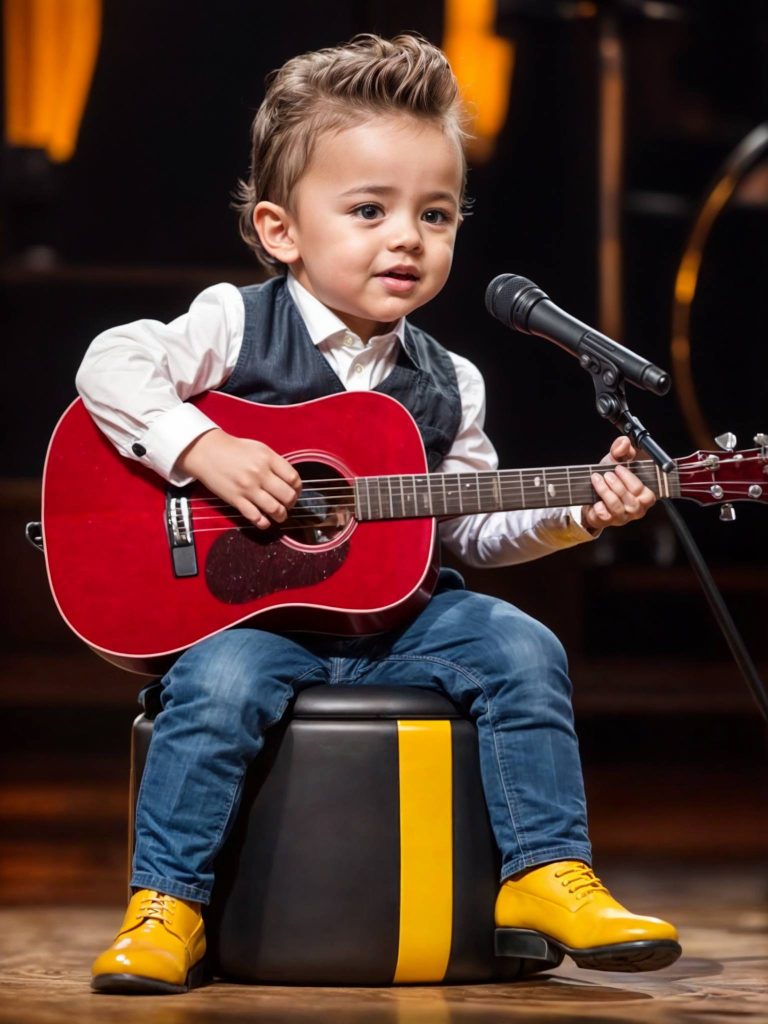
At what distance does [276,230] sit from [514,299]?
1.31 ft

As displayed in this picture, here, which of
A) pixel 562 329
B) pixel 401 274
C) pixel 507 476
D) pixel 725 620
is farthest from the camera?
pixel 401 274

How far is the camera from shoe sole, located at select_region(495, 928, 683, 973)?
141cm

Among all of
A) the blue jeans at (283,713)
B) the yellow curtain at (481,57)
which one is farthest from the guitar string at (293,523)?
the yellow curtain at (481,57)

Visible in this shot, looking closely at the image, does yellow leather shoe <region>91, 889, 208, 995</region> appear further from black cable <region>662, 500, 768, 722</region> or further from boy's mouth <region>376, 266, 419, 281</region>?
boy's mouth <region>376, 266, 419, 281</region>

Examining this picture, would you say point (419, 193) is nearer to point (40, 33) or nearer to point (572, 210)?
point (572, 210)

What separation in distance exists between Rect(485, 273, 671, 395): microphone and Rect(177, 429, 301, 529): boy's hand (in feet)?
0.98

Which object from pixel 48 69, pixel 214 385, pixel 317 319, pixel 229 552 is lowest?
pixel 229 552

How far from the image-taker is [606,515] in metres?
1.62

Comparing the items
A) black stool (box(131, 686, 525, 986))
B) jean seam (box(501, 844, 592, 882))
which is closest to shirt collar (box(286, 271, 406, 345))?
black stool (box(131, 686, 525, 986))

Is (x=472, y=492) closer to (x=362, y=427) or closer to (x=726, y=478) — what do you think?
(x=362, y=427)

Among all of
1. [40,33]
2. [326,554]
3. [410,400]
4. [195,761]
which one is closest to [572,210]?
[40,33]

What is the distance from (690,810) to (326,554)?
1.62 metres

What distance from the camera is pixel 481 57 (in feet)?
11.7

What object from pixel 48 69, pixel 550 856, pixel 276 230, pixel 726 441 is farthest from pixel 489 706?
pixel 48 69
